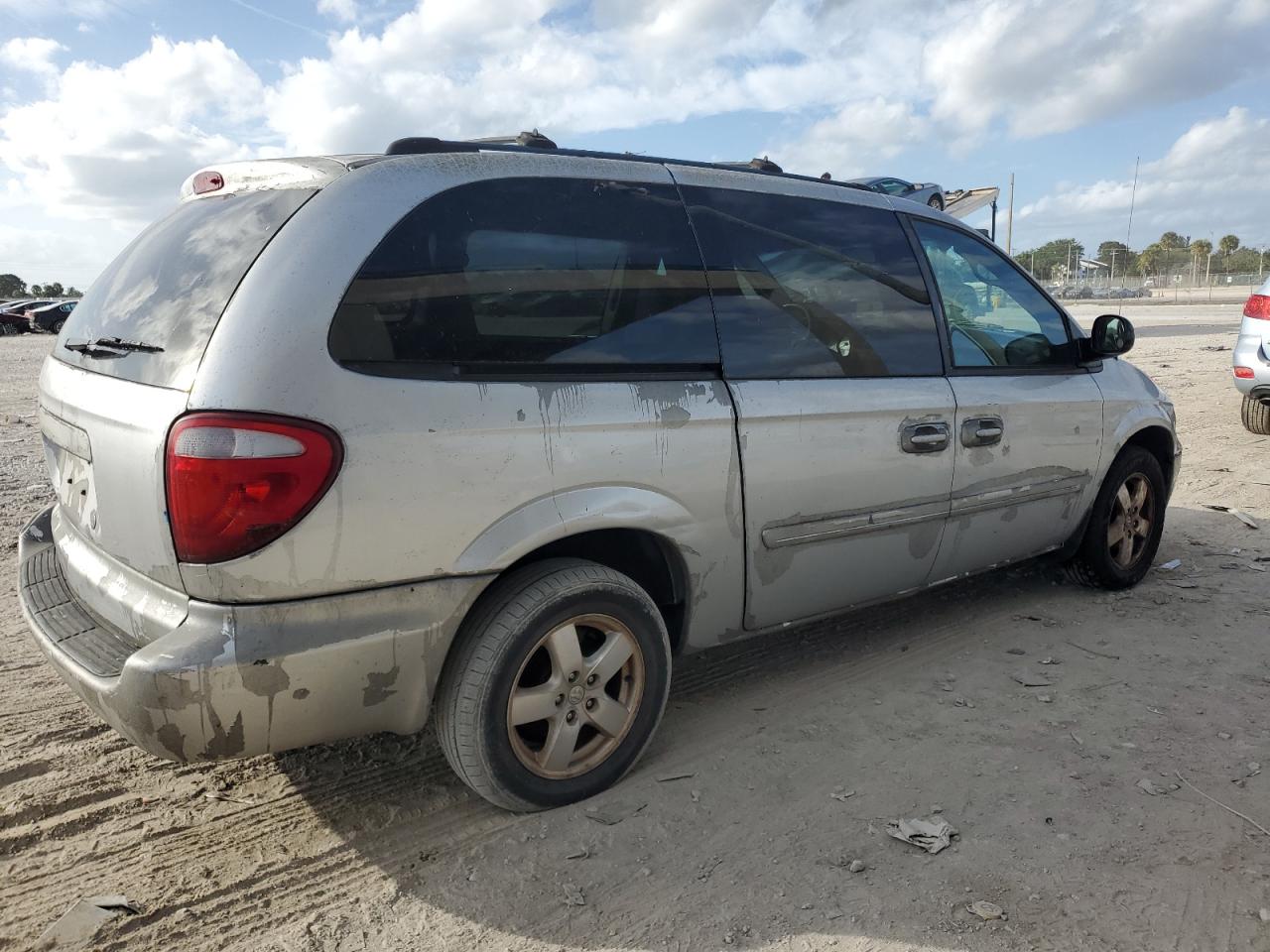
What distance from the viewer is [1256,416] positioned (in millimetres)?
9055

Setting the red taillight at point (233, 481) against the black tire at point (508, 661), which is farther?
the black tire at point (508, 661)

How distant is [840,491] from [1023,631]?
161 cm

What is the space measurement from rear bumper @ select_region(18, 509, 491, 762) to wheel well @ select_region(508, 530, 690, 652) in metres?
0.46

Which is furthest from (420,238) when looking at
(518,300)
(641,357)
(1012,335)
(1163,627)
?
(1163,627)

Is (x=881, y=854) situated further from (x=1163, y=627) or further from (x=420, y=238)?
(x=1163, y=627)

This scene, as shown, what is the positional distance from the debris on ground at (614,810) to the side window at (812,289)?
1395mm

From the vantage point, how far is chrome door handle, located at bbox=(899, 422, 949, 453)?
3.48 m

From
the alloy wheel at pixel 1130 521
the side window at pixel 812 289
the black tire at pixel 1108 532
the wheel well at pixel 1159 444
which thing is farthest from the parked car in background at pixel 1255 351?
the side window at pixel 812 289

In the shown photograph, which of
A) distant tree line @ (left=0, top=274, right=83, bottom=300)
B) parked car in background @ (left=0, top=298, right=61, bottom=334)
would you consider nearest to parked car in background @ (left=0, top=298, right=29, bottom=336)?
parked car in background @ (left=0, top=298, right=61, bottom=334)

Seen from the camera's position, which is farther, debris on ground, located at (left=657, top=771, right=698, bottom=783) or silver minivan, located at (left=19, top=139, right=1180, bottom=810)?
debris on ground, located at (left=657, top=771, right=698, bottom=783)

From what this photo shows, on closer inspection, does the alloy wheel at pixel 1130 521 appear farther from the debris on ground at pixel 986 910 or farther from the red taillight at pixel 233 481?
the red taillight at pixel 233 481

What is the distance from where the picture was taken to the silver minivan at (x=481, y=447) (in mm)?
2227

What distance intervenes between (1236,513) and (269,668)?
6.39 m

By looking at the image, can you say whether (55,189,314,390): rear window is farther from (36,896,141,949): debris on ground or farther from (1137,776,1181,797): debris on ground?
(1137,776,1181,797): debris on ground
